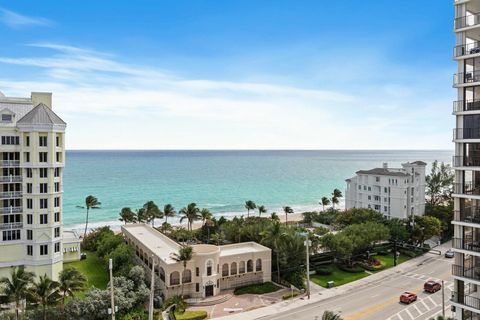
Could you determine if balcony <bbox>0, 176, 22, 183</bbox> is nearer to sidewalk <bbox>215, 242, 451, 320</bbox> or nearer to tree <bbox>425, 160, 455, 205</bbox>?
sidewalk <bbox>215, 242, 451, 320</bbox>

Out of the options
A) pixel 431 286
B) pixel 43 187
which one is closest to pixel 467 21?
pixel 431 286

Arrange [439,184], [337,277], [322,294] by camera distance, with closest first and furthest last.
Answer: [322,294] < [337,277] < [439,184]

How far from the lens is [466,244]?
1022 inches

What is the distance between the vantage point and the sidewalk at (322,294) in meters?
41.8

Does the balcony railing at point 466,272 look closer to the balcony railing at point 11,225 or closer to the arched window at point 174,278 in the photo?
the arched window at point 174,278

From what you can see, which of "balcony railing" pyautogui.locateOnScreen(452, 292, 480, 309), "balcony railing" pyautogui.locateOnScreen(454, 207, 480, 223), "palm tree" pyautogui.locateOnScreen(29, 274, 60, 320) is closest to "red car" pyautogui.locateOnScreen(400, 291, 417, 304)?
"balcony railing" pyautogui.locateOnScreen(452, 292, 480, 309)

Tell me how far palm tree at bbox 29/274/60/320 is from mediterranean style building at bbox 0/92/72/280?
10450 mm

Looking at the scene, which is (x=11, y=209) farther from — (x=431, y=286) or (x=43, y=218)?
(x=431, y=286)

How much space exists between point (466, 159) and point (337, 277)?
3256 centimetres

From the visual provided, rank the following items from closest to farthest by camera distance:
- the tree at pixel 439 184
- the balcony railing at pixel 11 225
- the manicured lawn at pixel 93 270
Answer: the balcony railing at pixel 11 225 < the manicured lawn at pixel 93 270 < the tree at pixel 439 184

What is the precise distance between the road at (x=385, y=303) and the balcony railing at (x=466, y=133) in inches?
907

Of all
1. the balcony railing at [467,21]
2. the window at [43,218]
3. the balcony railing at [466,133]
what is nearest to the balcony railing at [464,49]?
the balcony railing at [467,21]

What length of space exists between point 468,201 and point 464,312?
7.41 meters

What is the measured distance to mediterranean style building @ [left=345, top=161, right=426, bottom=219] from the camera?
81062 mm
